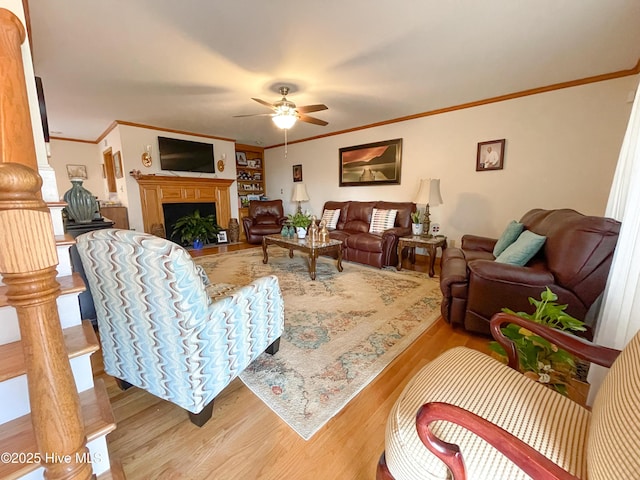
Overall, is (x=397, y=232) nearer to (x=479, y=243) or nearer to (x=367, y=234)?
(x=367, y=234)

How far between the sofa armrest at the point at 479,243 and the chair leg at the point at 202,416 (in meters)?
3.19

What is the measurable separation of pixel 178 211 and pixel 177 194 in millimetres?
371

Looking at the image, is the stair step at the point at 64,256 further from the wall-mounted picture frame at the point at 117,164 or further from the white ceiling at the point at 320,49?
the wall-mounted picture frame at the point at 117,164

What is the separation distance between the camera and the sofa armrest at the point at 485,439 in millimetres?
542

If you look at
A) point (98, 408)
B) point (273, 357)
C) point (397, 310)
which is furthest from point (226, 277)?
point (98, 408)

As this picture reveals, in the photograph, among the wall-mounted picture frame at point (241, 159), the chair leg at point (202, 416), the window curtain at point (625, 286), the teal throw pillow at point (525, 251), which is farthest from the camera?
the wall-mounted picture frame at point (241, 159)

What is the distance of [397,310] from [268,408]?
152cm

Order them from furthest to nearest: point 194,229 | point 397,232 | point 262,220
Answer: point 262,220
point 194,229
point 397,232

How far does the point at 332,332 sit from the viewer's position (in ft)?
6.93

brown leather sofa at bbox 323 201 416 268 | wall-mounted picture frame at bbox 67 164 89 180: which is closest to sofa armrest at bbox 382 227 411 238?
brown leather sofa at bbox 323 201 416 268

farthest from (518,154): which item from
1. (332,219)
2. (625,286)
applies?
(332,219)

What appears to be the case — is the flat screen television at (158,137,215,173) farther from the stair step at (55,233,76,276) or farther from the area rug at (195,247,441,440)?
the stair step at (55,233,76,276)

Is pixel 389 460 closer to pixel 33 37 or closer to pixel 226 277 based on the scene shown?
pixel 226 277

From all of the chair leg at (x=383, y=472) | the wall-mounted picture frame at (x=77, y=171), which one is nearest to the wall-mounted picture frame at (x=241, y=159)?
the wall-mounted picture frame at (x=77, y=171)
